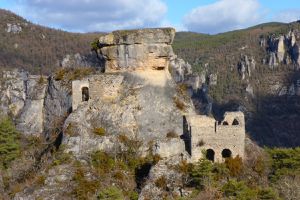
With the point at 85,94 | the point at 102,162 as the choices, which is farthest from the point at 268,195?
the point at 85,94

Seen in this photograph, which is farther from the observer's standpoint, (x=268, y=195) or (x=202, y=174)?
(x=202, y=174)

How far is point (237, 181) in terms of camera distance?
30734mm

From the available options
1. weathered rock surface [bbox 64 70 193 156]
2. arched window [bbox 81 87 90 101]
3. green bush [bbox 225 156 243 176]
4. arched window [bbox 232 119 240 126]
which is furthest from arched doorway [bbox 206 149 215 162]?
arched window [bbox 81 87 90 101]

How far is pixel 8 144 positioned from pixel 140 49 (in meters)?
12.2

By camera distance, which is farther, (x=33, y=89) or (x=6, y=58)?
(x=6, y=58)

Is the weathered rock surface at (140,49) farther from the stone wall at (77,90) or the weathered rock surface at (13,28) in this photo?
the weathered rock surface at (13,28)

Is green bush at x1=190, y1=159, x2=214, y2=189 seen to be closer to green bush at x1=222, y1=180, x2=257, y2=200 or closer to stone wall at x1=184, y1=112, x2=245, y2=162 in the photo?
green bush at x1=222, y1=180, x2=257, y2=200

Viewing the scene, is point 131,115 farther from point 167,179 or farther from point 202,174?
point 202,174

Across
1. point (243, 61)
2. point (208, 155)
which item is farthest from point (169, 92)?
point (243, 61)

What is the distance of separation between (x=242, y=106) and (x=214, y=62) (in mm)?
37940

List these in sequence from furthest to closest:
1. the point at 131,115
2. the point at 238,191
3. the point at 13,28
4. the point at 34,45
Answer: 1. the point at 13,28
2. the point at 34,45
3. the point at 131,115
4. the point at 238,191

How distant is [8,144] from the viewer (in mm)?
41562

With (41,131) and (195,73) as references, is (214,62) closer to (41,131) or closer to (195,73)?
(195,73)

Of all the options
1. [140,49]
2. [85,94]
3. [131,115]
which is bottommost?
[131,115]
